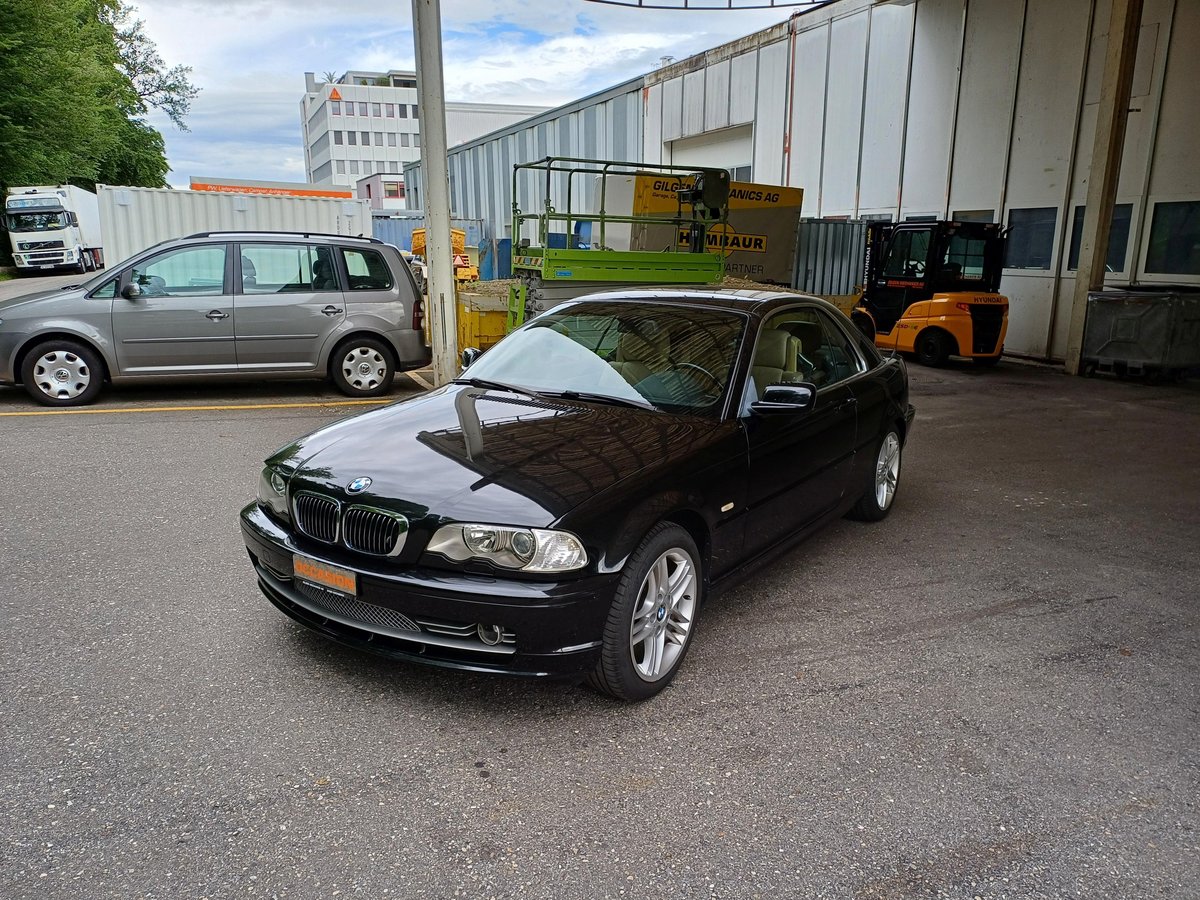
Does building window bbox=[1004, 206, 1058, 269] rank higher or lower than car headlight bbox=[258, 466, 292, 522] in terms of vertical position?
higher

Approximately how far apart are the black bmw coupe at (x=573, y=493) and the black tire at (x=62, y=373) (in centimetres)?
633

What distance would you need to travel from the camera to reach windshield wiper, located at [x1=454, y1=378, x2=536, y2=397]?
4234 millimetres

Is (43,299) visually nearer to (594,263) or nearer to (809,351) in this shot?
(594,263)

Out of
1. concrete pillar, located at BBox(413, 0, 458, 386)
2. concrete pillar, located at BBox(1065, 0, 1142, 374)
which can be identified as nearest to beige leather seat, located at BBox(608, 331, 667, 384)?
concrete pillar, located at BBox(413, 0, 458, 386)

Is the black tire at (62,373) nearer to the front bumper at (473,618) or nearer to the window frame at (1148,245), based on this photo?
the front bumper at (473,618)

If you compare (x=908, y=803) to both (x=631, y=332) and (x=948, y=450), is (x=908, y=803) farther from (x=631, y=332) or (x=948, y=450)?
(x=948, y=450)

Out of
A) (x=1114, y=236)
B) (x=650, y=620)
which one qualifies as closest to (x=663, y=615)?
(x=650, y=620)

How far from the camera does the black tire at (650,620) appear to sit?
3.09 metres

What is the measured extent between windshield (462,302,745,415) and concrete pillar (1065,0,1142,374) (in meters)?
11.2

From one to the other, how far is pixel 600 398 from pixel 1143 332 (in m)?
11.4

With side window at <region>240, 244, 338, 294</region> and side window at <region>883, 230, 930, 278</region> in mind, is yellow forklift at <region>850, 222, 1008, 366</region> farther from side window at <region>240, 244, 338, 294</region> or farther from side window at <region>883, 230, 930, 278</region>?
side window at <region>240, 244, 338, 294</region>

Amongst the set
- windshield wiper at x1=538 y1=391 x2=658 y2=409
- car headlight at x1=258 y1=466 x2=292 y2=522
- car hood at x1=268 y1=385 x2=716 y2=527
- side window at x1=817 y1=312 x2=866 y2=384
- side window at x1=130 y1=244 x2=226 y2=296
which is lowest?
car headlight at x1=258 y1=466 x2=292 y2=522

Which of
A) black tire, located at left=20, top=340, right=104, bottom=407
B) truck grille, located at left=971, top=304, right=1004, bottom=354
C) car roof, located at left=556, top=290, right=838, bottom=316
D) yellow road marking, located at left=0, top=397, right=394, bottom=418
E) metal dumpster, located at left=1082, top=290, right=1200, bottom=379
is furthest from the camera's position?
truck grille, located at left=971, top=304, right=1004, bottom=354

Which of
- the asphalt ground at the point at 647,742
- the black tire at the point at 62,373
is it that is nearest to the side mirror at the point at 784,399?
the asphalt ground at the point at 647,742
